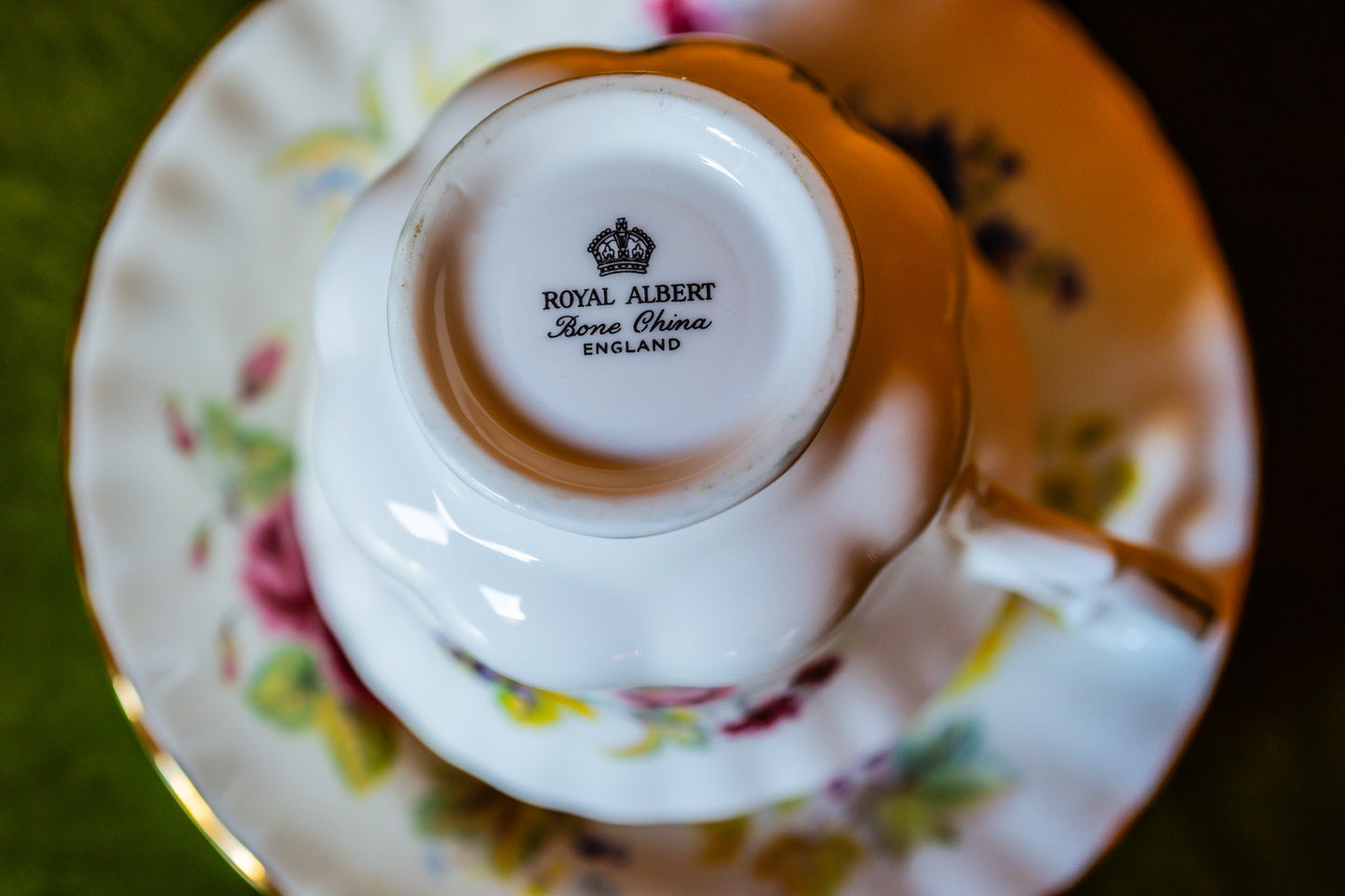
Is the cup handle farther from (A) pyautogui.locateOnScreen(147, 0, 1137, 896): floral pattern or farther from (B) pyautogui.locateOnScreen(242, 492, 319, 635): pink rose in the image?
(B) pyautogui.locateOnScreen(242, 492, 319, 635): pink rose

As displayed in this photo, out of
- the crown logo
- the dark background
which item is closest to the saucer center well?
the crown logo

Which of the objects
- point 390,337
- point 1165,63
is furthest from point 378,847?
point 1165,63

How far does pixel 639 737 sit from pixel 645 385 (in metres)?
0.20

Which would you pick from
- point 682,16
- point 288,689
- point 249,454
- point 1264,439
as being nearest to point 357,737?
point 288,689

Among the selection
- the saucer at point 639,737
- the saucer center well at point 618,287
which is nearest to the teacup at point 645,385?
the saucer center well at point 618,287

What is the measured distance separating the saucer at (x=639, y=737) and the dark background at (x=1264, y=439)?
0.18 meters

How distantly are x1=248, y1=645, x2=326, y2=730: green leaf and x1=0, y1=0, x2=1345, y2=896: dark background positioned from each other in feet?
0.63

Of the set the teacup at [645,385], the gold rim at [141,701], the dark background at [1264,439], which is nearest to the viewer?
the teacup at [645,385]

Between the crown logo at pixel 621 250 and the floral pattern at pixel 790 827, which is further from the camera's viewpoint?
the floral pattern at pixel 790 827

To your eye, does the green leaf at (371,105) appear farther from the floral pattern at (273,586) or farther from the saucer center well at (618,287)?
the saucer center well at (618,287)

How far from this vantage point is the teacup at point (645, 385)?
283 millimetres

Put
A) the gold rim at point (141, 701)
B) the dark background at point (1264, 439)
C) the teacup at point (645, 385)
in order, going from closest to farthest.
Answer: the teacup at point (645, 385) → the gold rim at point (141, 701) → the dark background at point (1264, 439)

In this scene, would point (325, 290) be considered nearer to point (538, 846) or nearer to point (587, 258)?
point (587, 258)

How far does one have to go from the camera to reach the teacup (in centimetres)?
28
